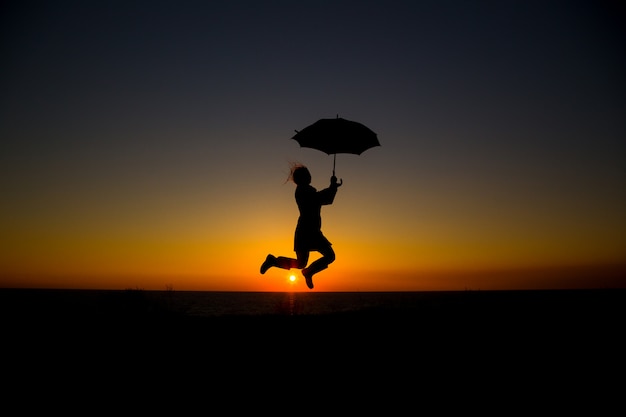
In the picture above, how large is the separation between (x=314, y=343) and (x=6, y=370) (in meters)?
5.13

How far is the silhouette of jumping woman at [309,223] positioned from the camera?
1020 cm

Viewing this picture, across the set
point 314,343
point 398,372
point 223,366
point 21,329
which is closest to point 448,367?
point 398,372

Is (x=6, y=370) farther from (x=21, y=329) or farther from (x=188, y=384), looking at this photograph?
(x=21, y=329)

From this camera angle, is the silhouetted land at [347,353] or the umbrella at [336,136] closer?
the silhouetted land at [347,353]

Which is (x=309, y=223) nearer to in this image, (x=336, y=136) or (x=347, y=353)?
(x=336, y=136)

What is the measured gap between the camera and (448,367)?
23.3 feet

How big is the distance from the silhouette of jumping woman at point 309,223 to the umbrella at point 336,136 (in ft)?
2.43

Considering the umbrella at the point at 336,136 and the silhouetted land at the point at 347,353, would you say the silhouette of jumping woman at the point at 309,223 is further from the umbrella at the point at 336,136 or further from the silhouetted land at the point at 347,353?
the silhouetted land at the point at 347,353

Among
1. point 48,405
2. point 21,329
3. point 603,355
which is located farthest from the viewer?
point 21,329

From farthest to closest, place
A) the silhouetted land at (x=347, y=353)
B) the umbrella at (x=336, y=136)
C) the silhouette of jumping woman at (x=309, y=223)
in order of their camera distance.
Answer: the umbrella at (x=336, y=136), the silhouette of jumping woman at (x=309, y=223), the silhouetted land at (x=347, y=353)

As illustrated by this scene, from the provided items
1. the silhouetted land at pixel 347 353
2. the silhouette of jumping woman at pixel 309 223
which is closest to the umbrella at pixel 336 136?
the silhouette of jumping woman at pixel 309 223

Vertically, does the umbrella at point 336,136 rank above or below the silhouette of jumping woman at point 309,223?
above

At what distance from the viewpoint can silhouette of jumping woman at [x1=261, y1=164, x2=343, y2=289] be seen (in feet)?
33.5

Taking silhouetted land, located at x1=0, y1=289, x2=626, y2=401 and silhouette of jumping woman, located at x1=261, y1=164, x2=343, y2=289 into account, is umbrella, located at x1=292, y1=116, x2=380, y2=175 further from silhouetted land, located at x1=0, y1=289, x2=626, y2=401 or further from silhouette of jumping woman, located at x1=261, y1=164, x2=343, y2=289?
silhouetted land, located at x1=0, y1=289, x2=626, y2=401
